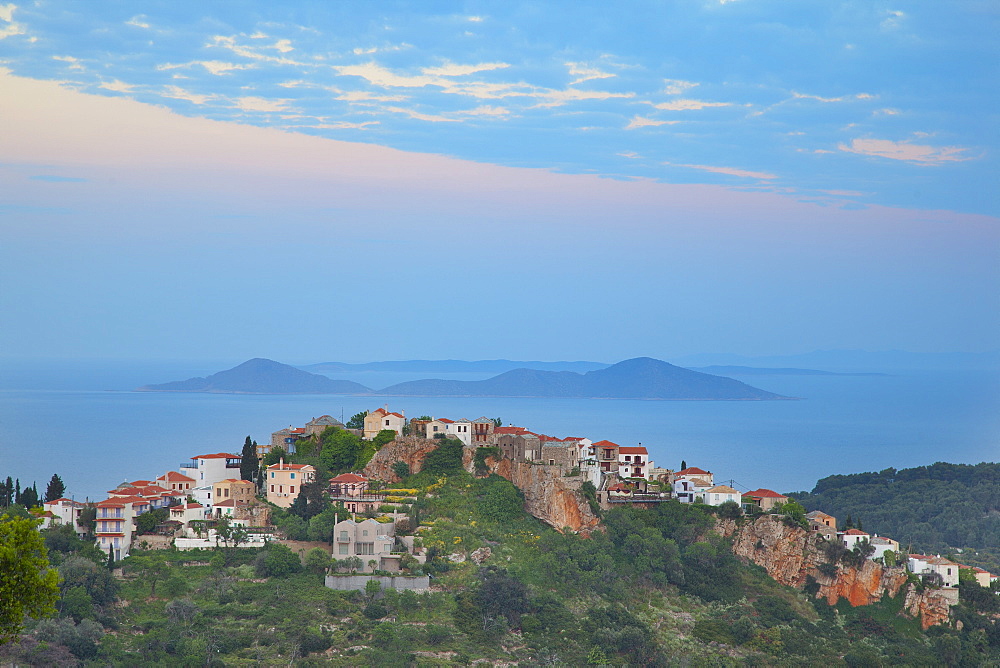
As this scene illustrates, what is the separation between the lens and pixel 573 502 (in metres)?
44.1

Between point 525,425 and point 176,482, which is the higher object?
point 525,425

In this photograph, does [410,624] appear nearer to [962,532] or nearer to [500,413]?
[962,532]

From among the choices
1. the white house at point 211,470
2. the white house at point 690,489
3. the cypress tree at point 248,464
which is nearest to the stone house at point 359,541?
the cypress tree at point 248,464

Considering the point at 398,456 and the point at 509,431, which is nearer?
the point at 398,456

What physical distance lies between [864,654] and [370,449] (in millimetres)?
20656

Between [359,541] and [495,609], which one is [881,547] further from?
[359,541]

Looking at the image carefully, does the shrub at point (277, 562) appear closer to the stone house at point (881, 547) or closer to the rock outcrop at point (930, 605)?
the stone house at point (881, 547)

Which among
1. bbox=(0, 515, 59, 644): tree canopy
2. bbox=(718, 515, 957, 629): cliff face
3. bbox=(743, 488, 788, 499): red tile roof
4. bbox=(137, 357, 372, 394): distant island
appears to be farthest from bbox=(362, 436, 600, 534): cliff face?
bbox=(137, 357, 372, 394): distant island

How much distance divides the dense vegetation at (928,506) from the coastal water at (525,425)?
1546 cm

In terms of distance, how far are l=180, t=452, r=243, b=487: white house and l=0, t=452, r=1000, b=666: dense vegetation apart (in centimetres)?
583

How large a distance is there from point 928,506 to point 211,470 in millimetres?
48853

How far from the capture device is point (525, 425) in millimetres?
123938

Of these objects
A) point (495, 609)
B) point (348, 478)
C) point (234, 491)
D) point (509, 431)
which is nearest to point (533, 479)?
point (509, 431)

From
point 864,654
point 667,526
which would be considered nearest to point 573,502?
point 667,526
